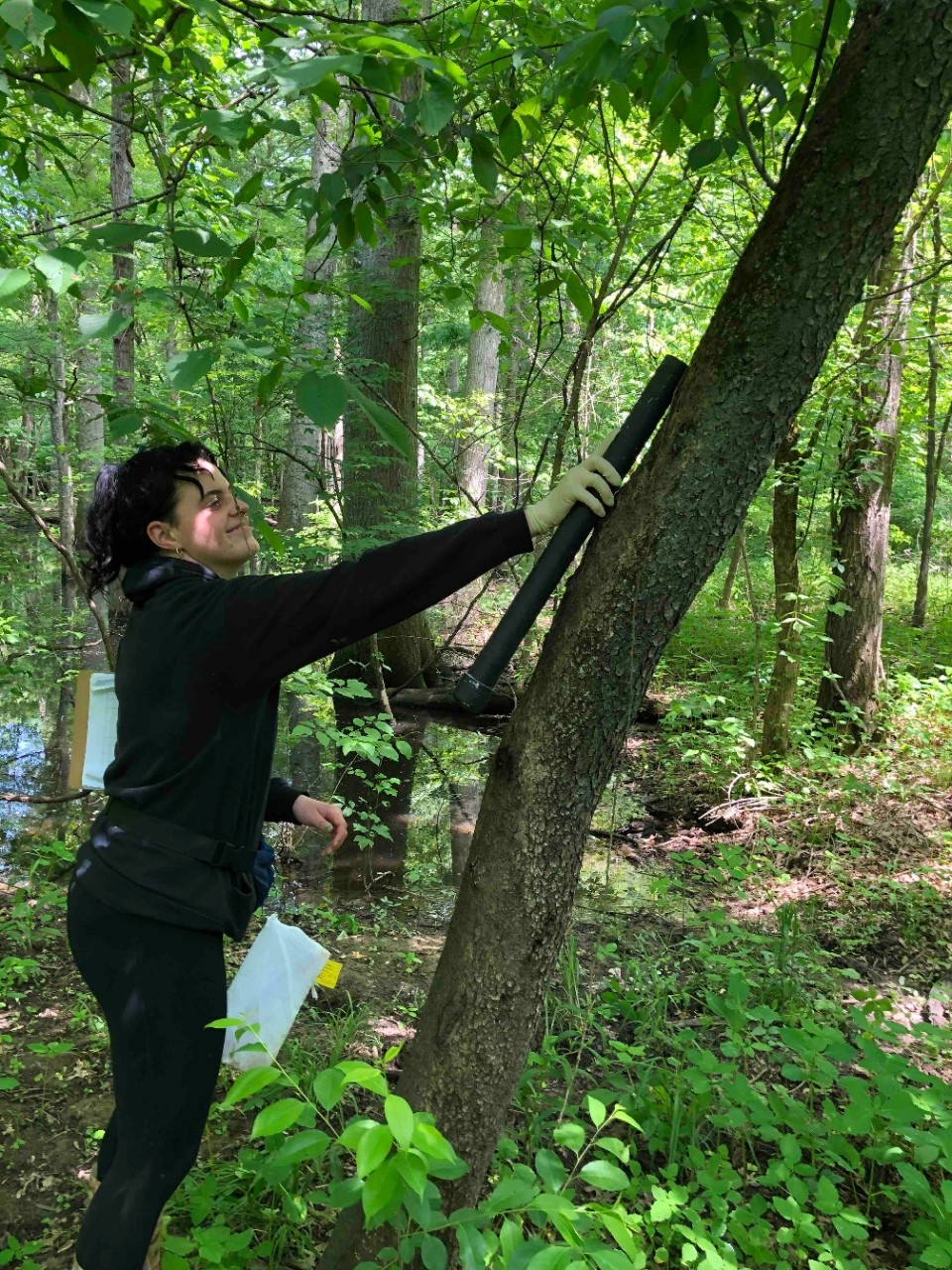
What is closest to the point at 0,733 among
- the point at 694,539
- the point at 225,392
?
the point at 225,392

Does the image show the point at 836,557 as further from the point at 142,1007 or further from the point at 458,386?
the point at 458,386

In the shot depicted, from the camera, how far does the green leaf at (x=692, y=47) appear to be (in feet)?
4.87

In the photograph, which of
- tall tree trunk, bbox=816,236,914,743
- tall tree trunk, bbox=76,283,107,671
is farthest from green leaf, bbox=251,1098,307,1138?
tall tree trunk, bbox=76,283,107,671

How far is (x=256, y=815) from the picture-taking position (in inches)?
70.9

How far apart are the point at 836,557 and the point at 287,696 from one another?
5.85m

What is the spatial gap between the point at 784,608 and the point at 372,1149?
556 centimetres

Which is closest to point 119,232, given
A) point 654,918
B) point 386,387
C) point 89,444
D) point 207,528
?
point 207,528

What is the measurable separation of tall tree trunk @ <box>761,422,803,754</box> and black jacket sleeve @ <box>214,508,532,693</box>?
465cm

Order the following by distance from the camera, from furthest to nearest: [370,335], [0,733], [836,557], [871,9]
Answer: [0,733], [370,335], [836,557], [871,9]

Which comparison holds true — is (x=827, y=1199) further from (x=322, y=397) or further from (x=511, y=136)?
(x=511, y=136)

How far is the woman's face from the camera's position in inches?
72.6

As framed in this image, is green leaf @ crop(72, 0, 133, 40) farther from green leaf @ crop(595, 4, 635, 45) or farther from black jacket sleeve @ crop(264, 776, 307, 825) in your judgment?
black jacket sleeve @ crop(264, 776, 307, 825)

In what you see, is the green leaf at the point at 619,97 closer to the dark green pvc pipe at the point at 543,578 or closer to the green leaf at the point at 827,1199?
the dark green pvc pipe at the point at 543,578

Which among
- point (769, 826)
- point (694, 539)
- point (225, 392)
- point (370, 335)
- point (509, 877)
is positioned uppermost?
point (370, 335)
